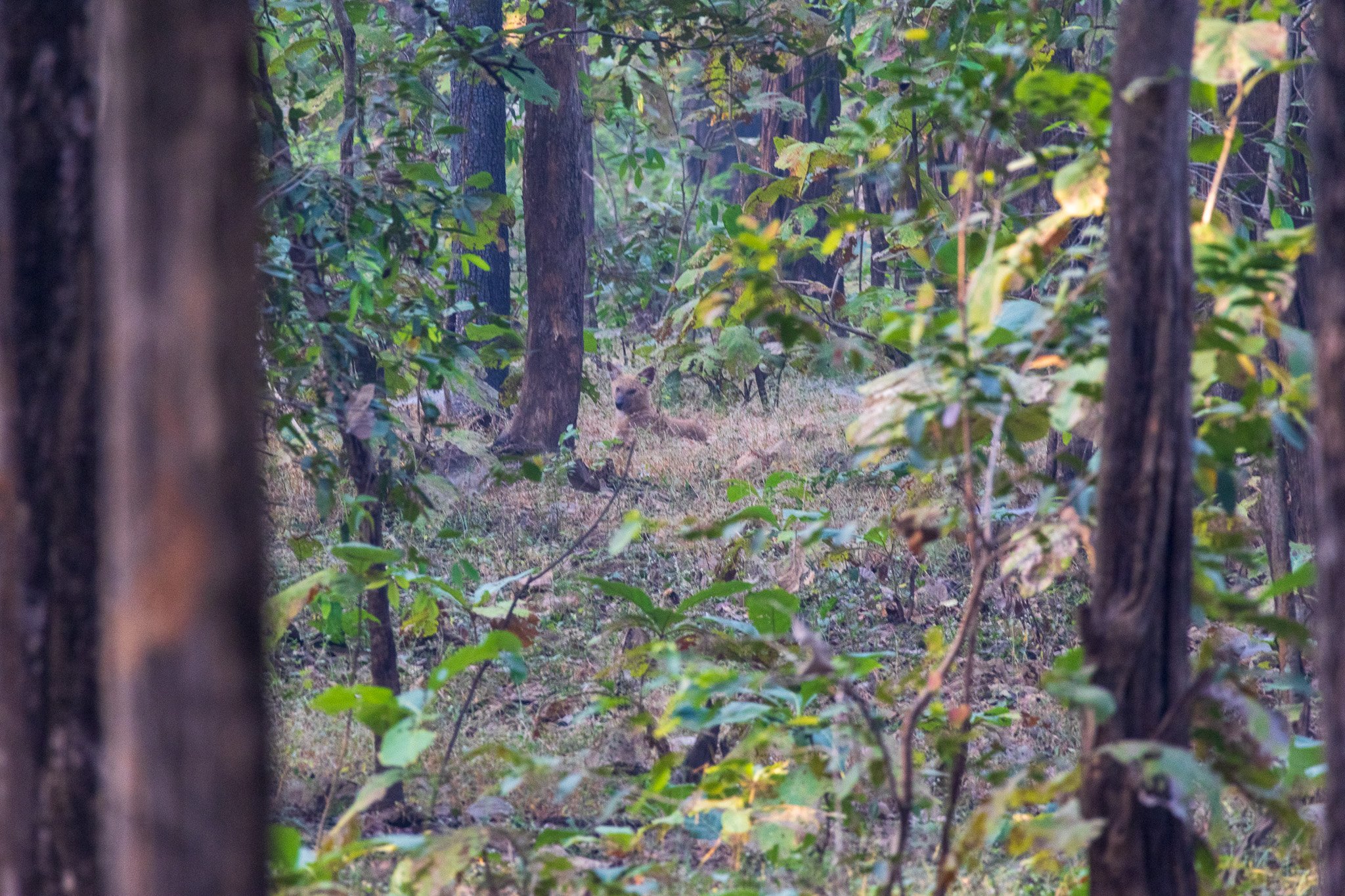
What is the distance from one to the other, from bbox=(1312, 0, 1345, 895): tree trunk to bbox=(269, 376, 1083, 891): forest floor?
3.73ft

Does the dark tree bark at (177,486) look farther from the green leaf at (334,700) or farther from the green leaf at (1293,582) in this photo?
the green leaf at (1293,582)

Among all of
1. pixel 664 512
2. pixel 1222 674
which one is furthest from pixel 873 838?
pixel 664 512

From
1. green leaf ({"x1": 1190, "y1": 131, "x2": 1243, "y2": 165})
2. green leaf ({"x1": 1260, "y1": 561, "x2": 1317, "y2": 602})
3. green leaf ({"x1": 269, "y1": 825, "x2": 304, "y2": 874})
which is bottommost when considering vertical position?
green leaf ({"x1": 269, "y1": 825, "x2": 304, "y2": 874})

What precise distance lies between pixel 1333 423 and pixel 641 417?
28.9 ft

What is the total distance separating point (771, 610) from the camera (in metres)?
3.72

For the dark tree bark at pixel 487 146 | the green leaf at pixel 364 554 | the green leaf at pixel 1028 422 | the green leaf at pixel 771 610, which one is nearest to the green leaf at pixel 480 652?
the green leaf at pixel 364 554

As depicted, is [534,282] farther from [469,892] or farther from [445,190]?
[469,892]

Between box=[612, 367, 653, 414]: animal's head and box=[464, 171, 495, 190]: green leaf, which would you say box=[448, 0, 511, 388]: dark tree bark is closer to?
box=[612, 367, 653, 414]: animal's head

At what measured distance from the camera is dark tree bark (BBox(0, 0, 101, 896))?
5.38ft

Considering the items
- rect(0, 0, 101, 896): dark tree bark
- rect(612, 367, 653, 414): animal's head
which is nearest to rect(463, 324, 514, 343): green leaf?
rect(0, 0, 101, 896): dark tree bark

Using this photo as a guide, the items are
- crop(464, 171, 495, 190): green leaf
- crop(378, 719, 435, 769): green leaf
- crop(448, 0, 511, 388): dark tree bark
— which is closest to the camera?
crop(378, 719, 435, 769): green leaf

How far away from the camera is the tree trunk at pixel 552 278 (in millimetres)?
8875

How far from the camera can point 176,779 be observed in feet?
3.55

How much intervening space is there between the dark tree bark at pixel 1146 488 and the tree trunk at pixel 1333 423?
0.53 m
